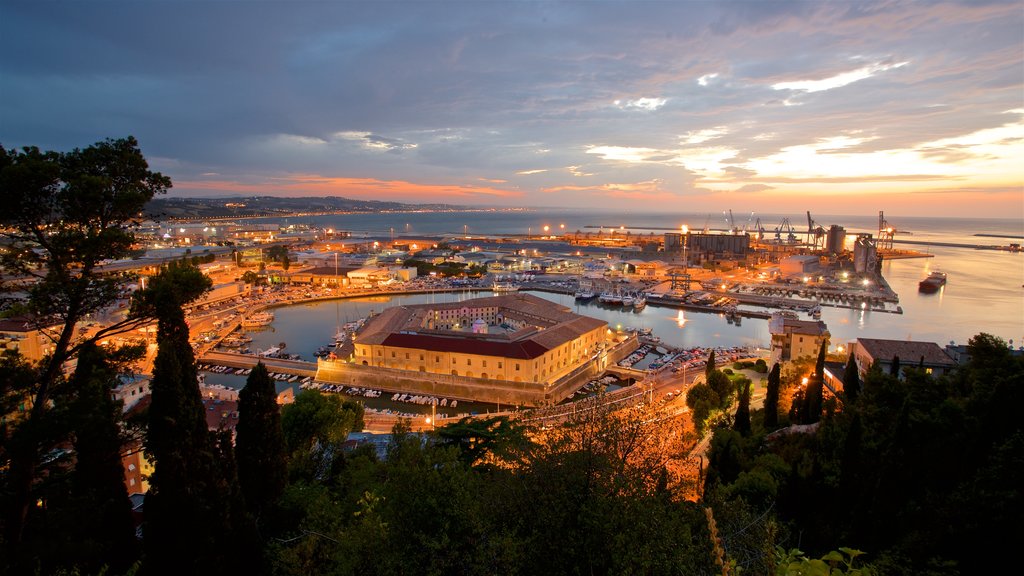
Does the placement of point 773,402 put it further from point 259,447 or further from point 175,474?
point 175,474

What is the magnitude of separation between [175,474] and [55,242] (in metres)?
1.38

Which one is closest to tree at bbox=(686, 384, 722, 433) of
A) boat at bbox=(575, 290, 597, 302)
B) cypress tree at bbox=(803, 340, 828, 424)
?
cypress tree at bbox=(803, 340, 828, 424)

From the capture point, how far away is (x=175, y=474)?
2.87 metres

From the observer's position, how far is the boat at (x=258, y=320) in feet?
60.5

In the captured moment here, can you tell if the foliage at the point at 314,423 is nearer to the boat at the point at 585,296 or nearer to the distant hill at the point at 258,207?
the boat at the point at 585,296

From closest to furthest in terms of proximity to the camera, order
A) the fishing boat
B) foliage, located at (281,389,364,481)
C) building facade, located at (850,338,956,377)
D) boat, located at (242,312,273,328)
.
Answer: foliage, located at (281,389,364,481)
building facade, located at (850,338,956,377)
boat, located at (242,312,273,328)
the fishing boat

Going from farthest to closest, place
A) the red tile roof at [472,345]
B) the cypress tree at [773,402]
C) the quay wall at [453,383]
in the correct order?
the red tile roof at [472,345] → the quay wall at [453,383] → the cypress tree at [773,402]

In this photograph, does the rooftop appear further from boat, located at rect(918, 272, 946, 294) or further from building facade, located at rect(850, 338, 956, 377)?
boat, located at rect(918, 272, 946, 294)

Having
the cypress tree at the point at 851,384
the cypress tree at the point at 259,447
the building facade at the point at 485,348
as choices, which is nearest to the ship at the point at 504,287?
the building facade at the point at 485,348

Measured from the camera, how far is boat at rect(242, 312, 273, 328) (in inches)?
727

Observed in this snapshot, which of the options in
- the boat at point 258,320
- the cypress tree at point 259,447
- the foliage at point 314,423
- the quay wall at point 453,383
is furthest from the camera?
the boat at point 258,320

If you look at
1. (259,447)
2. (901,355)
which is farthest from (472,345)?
(901,355)

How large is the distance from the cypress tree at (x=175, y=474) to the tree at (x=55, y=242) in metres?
0.26

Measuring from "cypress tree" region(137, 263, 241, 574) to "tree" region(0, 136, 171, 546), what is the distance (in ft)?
0.87
